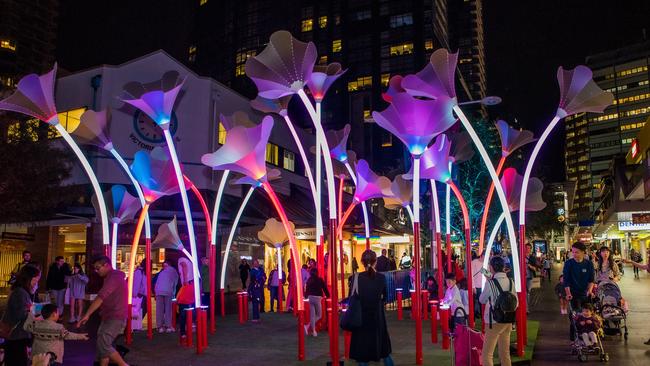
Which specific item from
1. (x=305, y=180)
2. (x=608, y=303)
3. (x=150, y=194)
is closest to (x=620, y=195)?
(x=305, y=180)

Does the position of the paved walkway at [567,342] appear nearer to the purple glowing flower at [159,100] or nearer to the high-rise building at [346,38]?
the purple glowing flower at [159,100]

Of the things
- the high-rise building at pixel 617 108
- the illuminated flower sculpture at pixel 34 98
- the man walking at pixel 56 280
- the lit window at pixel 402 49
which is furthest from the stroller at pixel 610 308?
the high-rise building at pixel 617 108

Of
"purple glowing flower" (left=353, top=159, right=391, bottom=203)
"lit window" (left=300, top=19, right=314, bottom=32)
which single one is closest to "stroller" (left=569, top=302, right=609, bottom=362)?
"purple glowing flower" (left=353, top=159, right=391, bottom=203)

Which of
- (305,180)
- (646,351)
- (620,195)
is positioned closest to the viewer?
(646,351)

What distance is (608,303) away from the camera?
37.6 ft

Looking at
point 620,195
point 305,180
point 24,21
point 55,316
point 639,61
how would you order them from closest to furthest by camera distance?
point 55,316 → point 305,180 → point 620,195 → point 24,21 → point 639,61

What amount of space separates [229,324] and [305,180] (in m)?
19.2

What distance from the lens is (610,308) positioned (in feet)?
37.4

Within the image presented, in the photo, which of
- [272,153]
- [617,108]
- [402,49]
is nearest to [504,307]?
[272,153]

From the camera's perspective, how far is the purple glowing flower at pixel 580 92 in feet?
33.0

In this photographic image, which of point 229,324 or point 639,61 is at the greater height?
point 639,61

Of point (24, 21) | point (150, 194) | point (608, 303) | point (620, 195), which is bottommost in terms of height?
point (608, 303)

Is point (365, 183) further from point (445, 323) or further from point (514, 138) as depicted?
point (445, 323)

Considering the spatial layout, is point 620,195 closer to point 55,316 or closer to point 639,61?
point 55,316
